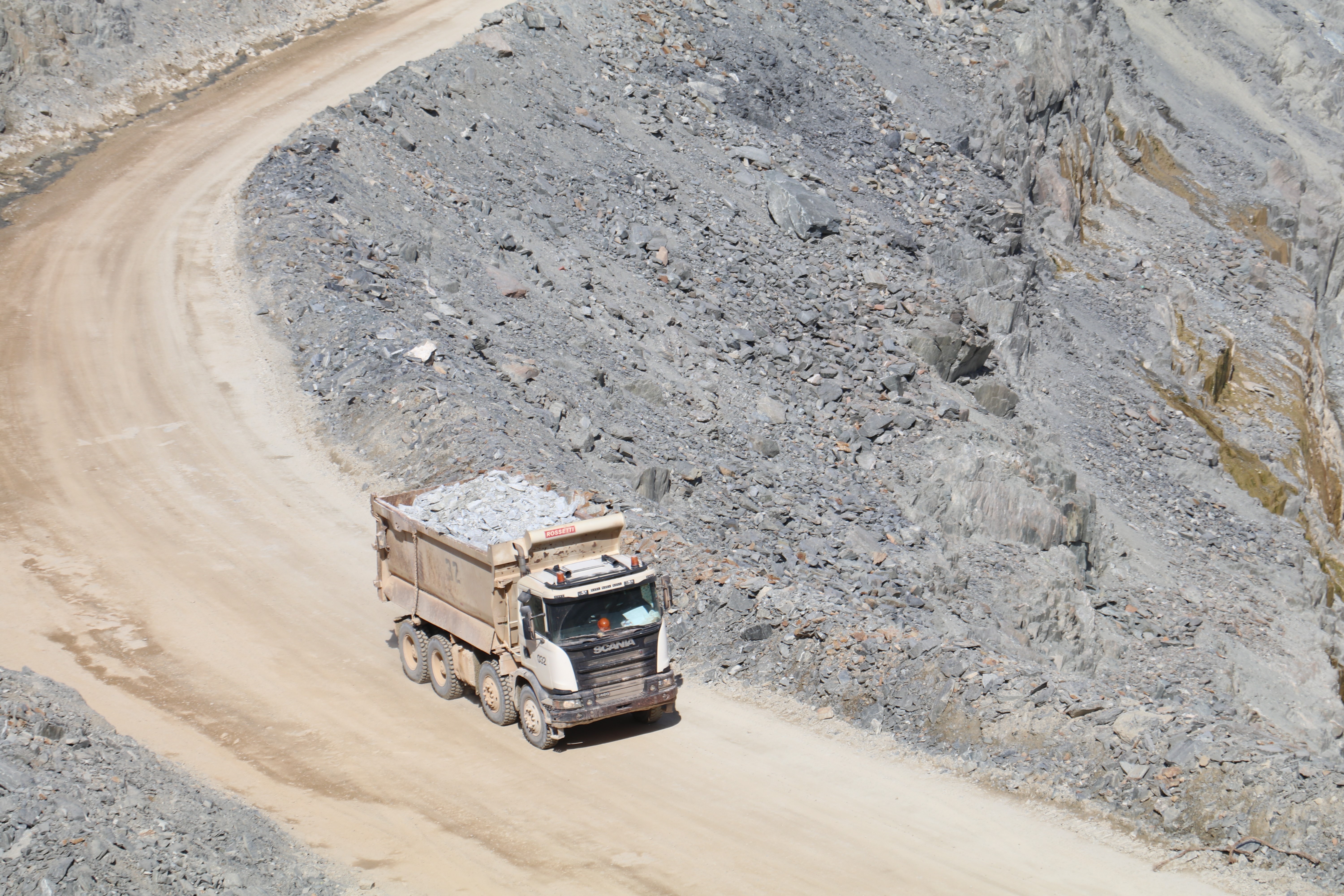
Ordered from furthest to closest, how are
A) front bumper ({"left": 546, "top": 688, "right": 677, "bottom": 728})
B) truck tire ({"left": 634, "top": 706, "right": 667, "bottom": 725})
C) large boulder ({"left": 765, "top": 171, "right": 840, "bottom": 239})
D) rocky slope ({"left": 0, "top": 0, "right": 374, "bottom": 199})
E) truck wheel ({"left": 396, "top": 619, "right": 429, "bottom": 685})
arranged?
large boulder ({"left": 765, "top": 171, "right": 840, "bottom": 239}) → rocky slope ({"left": 0, "top": 0, "right": 374, "bottom": 199}) → truck wheel ({"left": 396, "top": 619, "right": 429, "bottom": 685}) → truck tire ({"left": 634, "top": 706, "right": 667, "bottom": 725}) → front bumper ({"left": 546, "top": 688, "right": 677, "bottom": 728})

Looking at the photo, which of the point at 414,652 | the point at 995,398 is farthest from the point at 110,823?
the point at 995,398

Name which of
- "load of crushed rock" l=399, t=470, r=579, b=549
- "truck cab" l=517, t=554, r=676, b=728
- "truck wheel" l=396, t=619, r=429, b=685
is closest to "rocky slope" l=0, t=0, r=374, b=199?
"load of crushed rock" l=399, t=470, r=579, b=549

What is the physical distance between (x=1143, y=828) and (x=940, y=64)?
30.3m

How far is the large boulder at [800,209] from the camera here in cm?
2953

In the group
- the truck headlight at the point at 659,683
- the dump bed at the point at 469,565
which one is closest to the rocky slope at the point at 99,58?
the dump bed at the point at 469,565

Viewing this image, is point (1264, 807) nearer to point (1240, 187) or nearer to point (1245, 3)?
point (1240, 187)

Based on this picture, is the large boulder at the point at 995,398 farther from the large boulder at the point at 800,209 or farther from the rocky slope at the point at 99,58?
the rocky slope at the point at 99,58

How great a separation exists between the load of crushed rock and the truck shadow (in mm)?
2442

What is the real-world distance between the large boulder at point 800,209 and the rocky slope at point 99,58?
15450 mm

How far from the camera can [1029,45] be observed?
38844 millimetres

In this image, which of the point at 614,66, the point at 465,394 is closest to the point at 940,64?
the point at 614,66

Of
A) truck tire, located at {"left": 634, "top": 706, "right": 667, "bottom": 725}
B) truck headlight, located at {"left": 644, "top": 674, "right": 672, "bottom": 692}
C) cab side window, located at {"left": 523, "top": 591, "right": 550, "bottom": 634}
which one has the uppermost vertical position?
cab side window, located at {"left": 523, "top": 591, "right": 550, "bottom": 634}

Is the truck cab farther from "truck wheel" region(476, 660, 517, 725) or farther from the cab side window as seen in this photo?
"truck wheel" region(476, 660, 517, 725)

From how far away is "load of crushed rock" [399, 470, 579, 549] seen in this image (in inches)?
563
